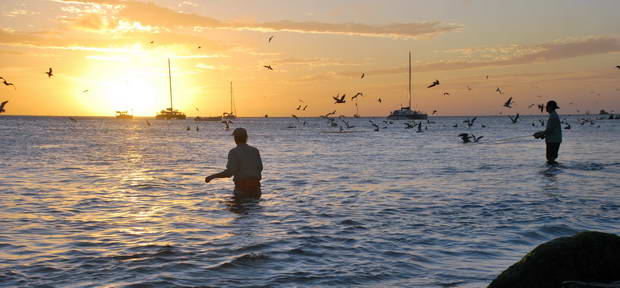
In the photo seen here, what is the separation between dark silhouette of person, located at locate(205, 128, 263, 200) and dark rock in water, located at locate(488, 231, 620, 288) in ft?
24.4

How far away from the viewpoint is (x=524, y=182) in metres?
17.7

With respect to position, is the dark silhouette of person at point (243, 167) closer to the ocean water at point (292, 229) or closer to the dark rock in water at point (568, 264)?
the ocean water at point (292, 229)

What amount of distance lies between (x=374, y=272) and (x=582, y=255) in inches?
99.4

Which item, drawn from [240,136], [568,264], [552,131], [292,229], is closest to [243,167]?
[240,136]

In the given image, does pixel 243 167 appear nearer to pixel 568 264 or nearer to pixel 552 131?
pixel 568 264

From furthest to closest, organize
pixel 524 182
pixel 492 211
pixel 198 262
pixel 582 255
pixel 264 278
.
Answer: pixel 524 182 → pixel 492 211 → pixel 198 262 → pixel 264 278 → pixel 582 255

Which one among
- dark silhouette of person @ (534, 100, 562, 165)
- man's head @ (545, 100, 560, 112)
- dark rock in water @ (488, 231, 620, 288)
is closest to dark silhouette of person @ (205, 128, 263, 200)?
dark rock in water @ (488, 231, 620, 288)

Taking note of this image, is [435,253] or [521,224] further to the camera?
[521,224]

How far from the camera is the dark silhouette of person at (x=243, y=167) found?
1190 cm

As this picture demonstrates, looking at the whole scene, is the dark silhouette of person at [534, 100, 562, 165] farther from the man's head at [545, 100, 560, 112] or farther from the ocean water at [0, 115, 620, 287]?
the ocean water at [0, 115, 620, 287]

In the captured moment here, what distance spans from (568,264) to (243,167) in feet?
26.3

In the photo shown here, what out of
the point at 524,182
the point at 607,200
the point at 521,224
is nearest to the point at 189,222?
the point at 521,224

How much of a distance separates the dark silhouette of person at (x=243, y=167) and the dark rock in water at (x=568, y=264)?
7.44 metres

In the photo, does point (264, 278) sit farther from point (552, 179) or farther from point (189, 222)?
point (552, 179)
